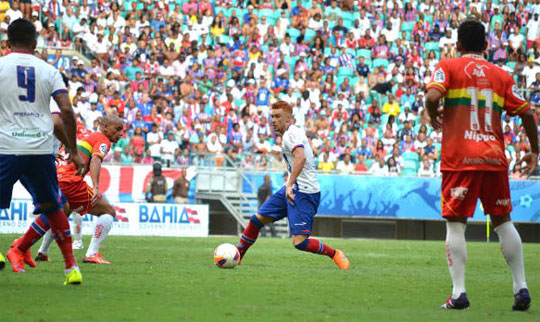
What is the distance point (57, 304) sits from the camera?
25.5 ft

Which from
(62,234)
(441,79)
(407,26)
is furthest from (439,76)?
(407,26)

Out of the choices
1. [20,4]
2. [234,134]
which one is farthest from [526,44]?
[20,4]

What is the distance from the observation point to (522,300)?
8117 millimetres

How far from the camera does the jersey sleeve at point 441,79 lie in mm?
8148

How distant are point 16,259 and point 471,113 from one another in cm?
554

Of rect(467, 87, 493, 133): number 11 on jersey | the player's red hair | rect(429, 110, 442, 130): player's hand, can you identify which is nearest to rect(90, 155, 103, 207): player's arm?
the player's red hair

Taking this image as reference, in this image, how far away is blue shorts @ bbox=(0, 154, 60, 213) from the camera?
28.9 feet

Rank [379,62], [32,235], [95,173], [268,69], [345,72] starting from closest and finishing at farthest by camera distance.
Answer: [32,235], [95,173], [268,69], [345,72], [379,62]

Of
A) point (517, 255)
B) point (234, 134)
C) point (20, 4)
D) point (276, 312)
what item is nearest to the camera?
point (276, 312)

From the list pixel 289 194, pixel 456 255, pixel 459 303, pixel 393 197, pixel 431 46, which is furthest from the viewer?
pixel 431 46

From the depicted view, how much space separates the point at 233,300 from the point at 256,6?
28464 millimetres

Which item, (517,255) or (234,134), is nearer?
(517,255)

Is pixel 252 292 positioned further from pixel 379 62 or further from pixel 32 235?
pixel 379 62

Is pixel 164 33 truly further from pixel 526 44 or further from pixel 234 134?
pixel 526 44
